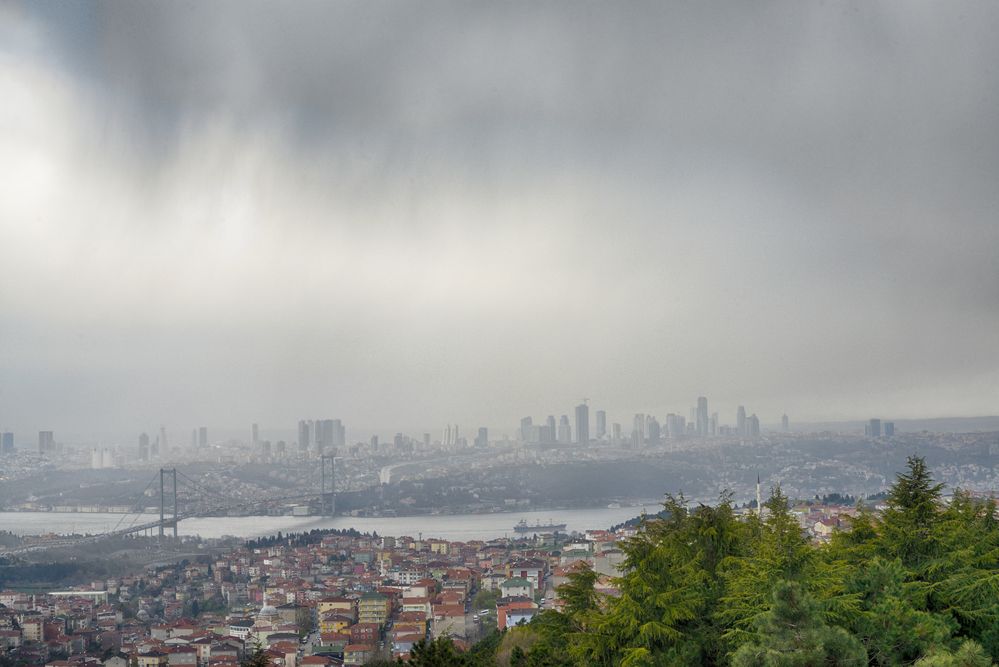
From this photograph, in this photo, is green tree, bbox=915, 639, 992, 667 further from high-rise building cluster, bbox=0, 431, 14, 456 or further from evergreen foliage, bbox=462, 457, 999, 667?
high-rise building cluster, bbox=0, 431, 14, 456

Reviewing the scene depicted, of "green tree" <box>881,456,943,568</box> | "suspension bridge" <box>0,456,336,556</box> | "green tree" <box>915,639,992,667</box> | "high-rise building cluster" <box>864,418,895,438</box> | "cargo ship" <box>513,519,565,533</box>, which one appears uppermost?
"green tree" <box>881,456,943,568</box>

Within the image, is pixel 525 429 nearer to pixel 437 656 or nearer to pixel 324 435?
pixel 324 435

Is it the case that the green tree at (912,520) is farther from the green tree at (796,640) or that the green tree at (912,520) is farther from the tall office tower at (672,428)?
the tall office tower at (672,428)

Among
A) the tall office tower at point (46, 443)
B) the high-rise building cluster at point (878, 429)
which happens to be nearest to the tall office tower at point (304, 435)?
the tall office tower at point (46, 443)

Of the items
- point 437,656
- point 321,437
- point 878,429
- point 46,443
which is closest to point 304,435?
point 321,437

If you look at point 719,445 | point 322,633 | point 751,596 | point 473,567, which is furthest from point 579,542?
point 719,445

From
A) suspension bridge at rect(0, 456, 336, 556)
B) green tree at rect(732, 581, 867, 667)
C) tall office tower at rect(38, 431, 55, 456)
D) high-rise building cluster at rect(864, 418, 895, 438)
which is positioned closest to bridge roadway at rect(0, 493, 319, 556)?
suspension bridge at rect(0, 456, 336, 556)
